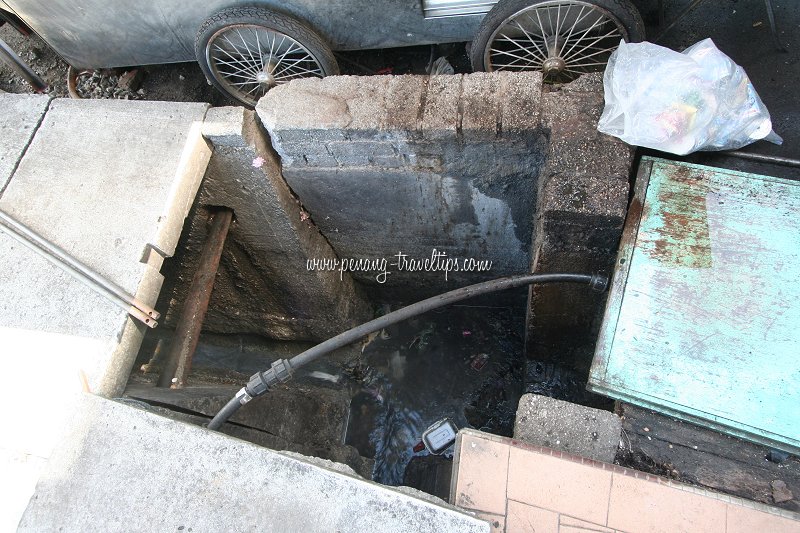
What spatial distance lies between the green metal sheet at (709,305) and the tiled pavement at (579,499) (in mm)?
369

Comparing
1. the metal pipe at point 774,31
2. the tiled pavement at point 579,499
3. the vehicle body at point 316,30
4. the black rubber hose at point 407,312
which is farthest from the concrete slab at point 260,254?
the metal pipe at point 774,31

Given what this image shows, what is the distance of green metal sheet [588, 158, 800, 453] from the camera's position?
2.40 meters

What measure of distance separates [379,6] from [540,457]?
316 cm

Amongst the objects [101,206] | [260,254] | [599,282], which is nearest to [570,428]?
[599,282]

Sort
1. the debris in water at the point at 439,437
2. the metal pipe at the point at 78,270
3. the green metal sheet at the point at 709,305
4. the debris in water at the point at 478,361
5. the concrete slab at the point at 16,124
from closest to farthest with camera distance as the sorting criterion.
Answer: the green metal sheet at the point at 709,305 < the metal pipe at the point at 78,270 < the concrete slab at the point at 16,124 < the debris in water at the point at 439,437 < the debris in water at the point at 478,361

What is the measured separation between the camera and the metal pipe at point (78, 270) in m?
2.63

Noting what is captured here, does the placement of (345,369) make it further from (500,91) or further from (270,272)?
(500,91)

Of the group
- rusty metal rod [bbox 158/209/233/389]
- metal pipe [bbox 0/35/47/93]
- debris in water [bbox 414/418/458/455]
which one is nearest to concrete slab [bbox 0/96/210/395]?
rusty metal rod [bbox 158/209/233/389]

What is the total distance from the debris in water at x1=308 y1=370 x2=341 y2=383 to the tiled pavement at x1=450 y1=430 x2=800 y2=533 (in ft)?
10.6

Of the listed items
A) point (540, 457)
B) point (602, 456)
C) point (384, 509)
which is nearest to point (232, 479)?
point (384, 509)

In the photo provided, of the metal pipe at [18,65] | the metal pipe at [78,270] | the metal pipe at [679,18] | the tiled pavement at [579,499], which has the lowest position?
the tiled pavement at [579,499]

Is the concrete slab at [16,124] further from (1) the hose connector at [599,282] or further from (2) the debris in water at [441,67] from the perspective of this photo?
(1) the hose connector at [599,282]

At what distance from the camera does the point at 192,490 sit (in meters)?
2.24

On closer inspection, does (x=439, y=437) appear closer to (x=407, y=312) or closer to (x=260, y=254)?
(x=407, y=312)
